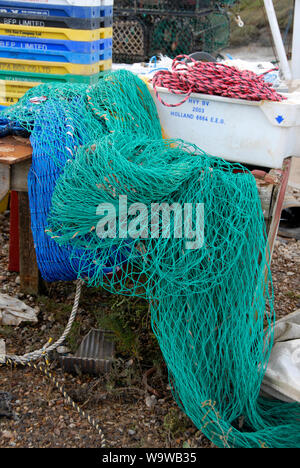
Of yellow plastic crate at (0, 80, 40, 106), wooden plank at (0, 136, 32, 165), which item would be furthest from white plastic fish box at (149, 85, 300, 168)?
yellow plastic crate at (0, 80, 40, 106)

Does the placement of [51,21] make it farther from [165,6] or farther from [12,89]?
[165,6]

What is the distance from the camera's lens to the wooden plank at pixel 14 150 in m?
2.67

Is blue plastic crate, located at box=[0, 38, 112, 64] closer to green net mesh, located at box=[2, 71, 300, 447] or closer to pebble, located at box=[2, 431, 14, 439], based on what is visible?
green net mesh, located at box=[2, 71, 300, 447]

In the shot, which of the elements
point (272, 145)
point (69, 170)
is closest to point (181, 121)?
point (272, 145)

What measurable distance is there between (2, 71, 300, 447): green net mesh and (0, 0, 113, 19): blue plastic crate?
1.81m

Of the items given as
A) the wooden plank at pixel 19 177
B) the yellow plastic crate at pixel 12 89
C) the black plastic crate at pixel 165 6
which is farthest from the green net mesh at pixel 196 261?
the black plastic crate at pixel 165 6

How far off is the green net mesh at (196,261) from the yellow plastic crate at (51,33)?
1772 mm

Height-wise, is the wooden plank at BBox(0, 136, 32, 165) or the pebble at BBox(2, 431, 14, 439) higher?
the wooden plank at BBox(0, 136, 32, 165)

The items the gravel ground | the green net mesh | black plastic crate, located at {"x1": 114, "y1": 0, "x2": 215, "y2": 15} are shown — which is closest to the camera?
the green net mesh

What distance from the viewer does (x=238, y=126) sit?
3.10m

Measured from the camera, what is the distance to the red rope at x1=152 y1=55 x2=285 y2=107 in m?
3.02

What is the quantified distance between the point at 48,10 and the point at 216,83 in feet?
5.63

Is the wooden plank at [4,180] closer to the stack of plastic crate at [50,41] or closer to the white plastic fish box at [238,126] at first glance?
the white plastic fish box at [238,126]

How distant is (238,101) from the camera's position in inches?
119
